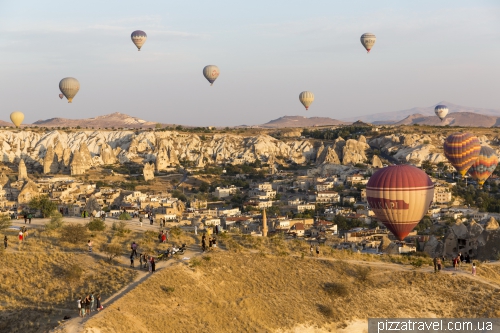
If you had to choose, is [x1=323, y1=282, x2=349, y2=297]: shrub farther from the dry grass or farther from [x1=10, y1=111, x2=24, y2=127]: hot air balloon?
[x1=10, y1=111, x2=24, y2=127]: hot air balloon

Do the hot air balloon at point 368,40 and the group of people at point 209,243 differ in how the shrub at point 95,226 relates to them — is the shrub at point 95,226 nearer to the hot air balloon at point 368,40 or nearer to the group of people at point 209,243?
the group of people at point 209,243

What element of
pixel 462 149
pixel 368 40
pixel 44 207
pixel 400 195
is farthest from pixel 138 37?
pixel 400 195

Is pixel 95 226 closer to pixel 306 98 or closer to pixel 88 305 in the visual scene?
pixel 88 305

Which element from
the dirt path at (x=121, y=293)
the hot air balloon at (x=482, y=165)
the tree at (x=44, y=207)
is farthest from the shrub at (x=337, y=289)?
the hot air balloon at (x=482, y=165)

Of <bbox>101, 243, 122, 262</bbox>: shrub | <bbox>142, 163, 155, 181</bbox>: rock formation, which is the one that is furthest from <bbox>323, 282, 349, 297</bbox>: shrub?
<bbox>142, 163, 155, 181</bbox>: rock formation

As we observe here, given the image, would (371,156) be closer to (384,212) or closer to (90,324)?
(384,212)
